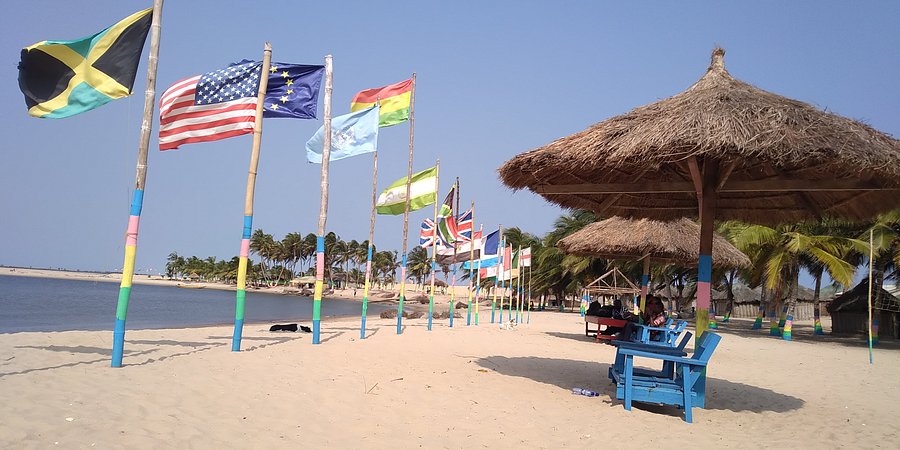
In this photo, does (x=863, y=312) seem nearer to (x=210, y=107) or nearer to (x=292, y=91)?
(x=292, y=91)

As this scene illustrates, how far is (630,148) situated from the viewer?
20.4 feet

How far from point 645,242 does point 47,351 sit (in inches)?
459

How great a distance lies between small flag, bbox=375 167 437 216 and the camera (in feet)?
46.5

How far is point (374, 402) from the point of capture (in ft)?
19.0

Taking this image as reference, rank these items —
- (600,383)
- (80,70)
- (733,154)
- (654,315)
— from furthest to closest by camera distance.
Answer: (654,315)
(600,383)
(80,70)
(733,154)

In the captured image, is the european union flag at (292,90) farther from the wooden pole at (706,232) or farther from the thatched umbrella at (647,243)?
the thatched umbrella at (647,243)

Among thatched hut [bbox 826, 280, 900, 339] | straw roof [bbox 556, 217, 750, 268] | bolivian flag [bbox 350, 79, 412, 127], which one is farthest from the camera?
thatched hut [bbox 826, 280, 900, 339]

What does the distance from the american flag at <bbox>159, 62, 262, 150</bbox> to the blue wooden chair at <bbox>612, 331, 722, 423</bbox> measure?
6.29 m

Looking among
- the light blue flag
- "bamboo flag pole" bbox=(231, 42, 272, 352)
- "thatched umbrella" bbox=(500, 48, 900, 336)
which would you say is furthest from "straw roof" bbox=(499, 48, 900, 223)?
the light blue flag

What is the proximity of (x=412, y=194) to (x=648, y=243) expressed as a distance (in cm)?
581

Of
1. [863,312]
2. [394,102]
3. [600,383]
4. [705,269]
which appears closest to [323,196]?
[394,102]

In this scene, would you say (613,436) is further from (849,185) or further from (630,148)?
(849,185)

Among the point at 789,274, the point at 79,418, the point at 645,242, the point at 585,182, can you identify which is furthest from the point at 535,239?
the point at 79,418

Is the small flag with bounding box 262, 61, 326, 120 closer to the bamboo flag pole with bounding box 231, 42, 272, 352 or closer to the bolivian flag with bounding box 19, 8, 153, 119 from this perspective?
the bamboo flag pole with bounding box 231, 42, 272, 352
